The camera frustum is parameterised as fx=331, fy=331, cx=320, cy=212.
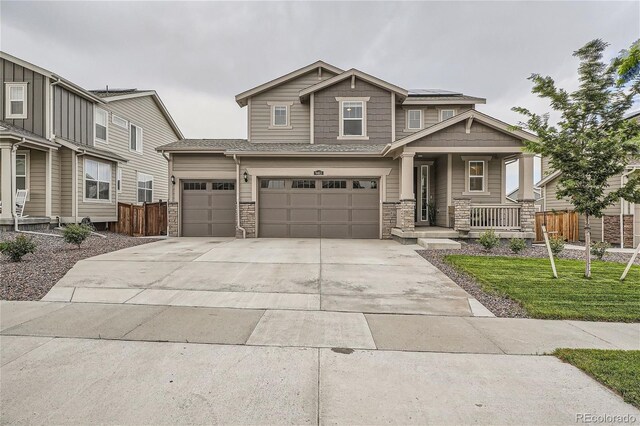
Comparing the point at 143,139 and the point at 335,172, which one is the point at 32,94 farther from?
the point at 335,172

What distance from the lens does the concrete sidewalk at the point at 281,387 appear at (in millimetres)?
2477

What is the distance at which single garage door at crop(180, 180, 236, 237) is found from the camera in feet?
45.2

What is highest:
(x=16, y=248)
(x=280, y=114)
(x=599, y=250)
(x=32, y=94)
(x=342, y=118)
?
(x=32, y=94)

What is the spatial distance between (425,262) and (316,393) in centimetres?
615

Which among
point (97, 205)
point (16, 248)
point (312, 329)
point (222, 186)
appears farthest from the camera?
point (97, 205)

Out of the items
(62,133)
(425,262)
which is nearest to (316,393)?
(425,262)

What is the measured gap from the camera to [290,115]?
14.9 meters

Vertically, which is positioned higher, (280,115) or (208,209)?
(280,115)

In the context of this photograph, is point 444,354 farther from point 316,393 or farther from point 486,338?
point 316,393

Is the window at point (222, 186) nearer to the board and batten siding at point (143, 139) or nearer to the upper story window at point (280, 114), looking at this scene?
the upper story window at point (280, 114)

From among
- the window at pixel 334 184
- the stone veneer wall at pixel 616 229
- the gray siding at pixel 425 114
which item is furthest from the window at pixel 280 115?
the stone veneer wall at pixel 616 229

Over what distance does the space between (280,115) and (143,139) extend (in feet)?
32.6

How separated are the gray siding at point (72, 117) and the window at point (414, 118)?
49.3 ft

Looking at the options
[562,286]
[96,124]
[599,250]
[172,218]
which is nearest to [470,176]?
[599,250]
